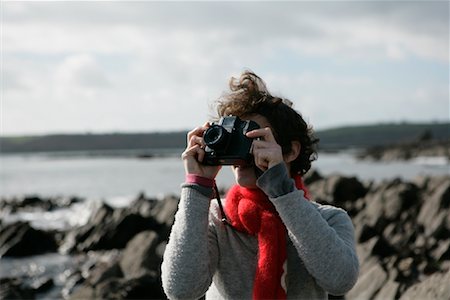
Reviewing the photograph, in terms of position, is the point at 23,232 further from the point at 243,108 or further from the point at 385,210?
the point at 243,108

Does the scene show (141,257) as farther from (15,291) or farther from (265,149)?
(265,149)

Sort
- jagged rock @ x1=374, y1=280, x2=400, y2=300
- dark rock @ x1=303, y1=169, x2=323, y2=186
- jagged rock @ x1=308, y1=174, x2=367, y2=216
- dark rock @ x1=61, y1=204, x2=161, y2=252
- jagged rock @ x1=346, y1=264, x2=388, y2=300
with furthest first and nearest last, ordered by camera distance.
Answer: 1. dark rock @ x1=303, y1=169, x2=323, y2=186
2. jagged rock @ x1=308, y1=174, x2=367, y2=216
3. dark rock @ x1=61, y1=204, x2=161, y2=252
4. jagged rock @ x1=346, y1=264, x2=388, y2=300
5. jagged rock @ x1=374, y1=280, x2=400, y2=300

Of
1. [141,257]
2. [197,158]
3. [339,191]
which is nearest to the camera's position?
[197,158]

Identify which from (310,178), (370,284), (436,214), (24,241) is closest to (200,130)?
(370,284)

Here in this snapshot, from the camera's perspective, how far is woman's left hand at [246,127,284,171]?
8.41 feet

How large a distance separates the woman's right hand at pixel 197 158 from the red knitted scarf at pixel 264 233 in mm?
167

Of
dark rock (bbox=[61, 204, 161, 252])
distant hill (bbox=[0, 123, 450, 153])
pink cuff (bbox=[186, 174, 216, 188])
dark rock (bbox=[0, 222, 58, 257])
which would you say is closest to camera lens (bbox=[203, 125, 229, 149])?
pink cuff (bbox=[186, 174, 216, 188])

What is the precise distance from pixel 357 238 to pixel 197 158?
9.55 meters

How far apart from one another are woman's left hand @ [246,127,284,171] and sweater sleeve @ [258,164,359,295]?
0.04m

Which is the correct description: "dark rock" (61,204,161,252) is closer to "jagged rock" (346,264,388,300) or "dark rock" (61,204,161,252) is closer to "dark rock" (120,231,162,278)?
"dark rock" (120,231,162,278)

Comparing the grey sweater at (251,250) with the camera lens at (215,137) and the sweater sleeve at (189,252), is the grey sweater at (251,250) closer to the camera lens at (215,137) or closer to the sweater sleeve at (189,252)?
the sweater sleeve at (189,252)

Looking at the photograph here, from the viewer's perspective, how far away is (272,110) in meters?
2.80

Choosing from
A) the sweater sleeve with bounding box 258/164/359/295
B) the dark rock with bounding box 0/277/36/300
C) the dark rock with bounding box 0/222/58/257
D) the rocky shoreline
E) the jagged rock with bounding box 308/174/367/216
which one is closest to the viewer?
the sweater sleeve with bounding box 258/164/359/295

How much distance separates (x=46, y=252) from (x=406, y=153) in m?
50.5
